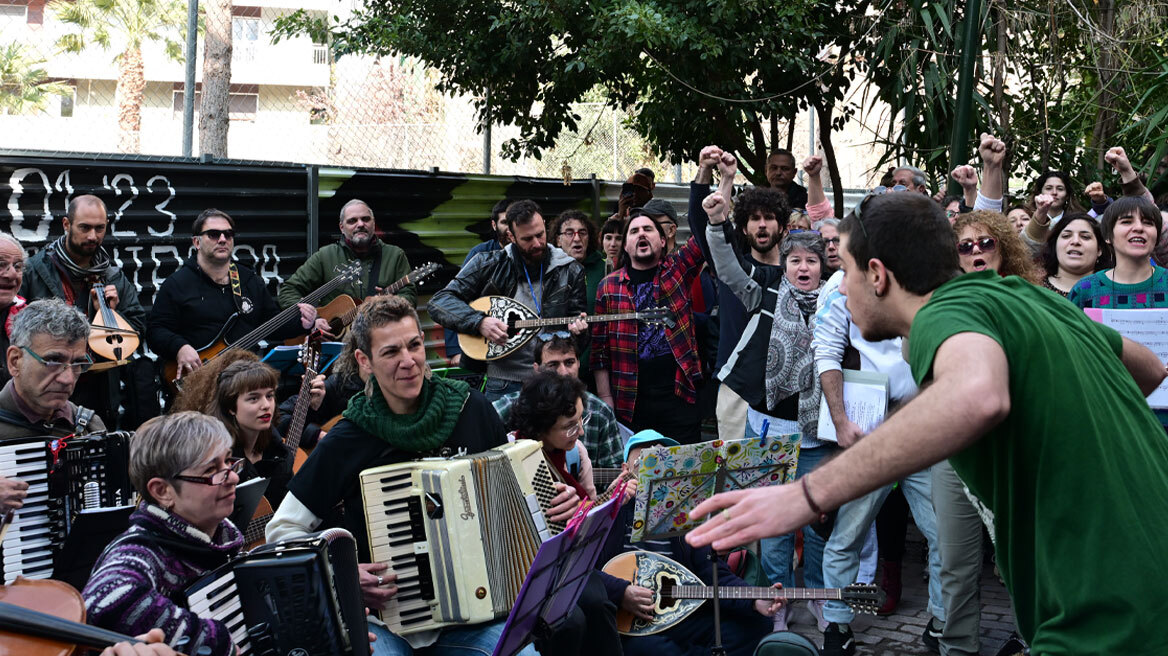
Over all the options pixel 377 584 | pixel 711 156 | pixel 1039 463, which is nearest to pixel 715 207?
pixel 711 156

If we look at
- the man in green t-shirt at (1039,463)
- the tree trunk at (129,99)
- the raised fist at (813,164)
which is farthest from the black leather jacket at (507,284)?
the tree trunk at (129,99)

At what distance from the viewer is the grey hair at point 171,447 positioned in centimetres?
329

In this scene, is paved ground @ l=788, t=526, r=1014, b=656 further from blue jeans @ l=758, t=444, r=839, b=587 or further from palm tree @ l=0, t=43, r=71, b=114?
palm tree @ l=0, t=43, r=71, b=114

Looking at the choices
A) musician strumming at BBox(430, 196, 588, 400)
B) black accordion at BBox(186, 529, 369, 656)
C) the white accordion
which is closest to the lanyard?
musician strumming at BBox(430, 196, 588, 400)

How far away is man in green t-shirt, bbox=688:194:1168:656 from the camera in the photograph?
7.15 feet

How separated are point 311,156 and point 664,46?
1281cm

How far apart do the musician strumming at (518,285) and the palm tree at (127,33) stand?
5.00m

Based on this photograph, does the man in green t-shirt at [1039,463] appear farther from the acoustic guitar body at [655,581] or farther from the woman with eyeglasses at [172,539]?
the acoustic guitar body at [655,581]

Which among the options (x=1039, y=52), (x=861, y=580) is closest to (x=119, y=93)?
(x=1039, y=52)

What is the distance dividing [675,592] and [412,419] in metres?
1.46

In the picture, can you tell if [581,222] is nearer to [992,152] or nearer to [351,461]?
[992,152]

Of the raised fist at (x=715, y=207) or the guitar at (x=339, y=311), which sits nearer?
the raised fist at (x=715, y=207)

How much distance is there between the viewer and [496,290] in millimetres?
6996

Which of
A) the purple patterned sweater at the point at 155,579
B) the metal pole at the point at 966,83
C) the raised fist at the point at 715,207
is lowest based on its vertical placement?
the purple patterned sweater at the point at 155,579
